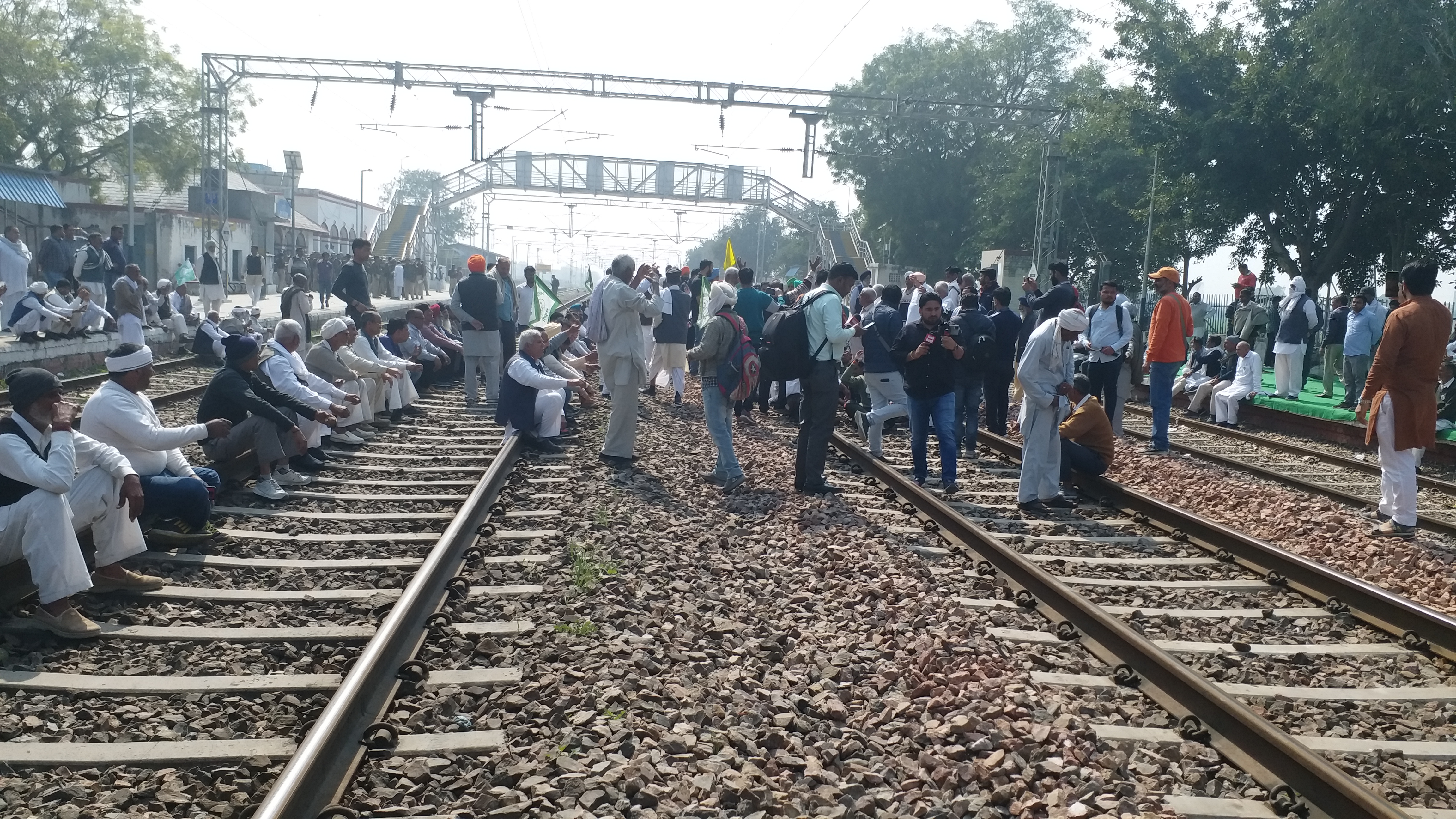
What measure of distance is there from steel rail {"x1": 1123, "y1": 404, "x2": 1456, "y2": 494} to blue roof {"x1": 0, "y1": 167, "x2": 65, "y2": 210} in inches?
1297

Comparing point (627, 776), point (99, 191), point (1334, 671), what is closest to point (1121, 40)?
point (1334, 671)

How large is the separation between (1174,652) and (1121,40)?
2335cm

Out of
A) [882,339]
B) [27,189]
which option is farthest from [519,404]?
[27,189]

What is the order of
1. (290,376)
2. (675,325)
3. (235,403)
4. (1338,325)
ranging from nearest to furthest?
(235,403) → (290,376) → (675,325) → (1338,325)

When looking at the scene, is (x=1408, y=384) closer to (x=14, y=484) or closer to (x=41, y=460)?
(x=41, y=460)

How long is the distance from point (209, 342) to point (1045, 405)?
16059mm

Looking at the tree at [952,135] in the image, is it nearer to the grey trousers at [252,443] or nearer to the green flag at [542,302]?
the green flag at [542,302]

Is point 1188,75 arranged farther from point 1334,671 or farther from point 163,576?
point 163,576

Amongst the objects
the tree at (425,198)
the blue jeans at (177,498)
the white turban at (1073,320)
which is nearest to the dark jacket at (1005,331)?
the white turban at (1073,320)

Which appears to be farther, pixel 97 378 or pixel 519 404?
pixel 97 378

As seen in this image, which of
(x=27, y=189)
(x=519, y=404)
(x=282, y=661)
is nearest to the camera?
(x=282, y=661)

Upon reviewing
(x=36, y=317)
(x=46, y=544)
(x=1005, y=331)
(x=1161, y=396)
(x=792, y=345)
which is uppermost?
(x=1005, y=331)

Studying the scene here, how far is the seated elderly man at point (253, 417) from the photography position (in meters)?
8.24

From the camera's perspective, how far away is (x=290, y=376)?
29.8 feet
